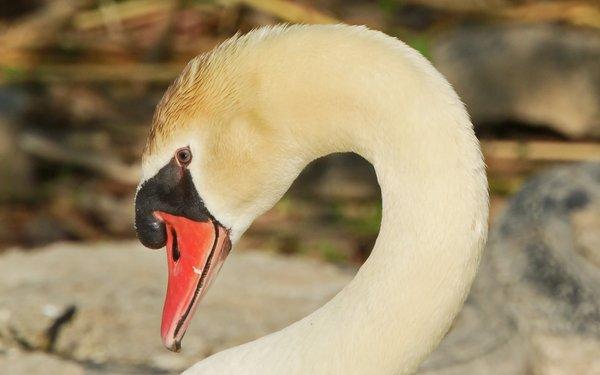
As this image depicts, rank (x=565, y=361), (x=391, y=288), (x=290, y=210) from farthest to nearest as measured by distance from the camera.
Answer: (x=290, y=210), (x=565, y=361), (x=391, y=288)

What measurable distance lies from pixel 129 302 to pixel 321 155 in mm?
1452

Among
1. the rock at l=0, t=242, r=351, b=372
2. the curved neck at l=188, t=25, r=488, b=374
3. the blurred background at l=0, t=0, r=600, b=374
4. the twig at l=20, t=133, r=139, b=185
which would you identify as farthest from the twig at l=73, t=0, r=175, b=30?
the curved neck at l=188, t=25, r=488, b=374

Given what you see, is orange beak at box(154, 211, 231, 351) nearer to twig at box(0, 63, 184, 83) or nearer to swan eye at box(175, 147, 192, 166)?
swan eye at box(175, 147, 192, 166)

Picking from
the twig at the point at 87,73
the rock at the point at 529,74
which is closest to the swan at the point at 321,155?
the rock at the point at 529,74

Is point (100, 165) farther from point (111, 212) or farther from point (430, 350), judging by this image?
point (430, 350)

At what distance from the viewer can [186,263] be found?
3.12 meters

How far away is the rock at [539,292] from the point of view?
12.6 ft

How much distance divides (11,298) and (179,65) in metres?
2.67

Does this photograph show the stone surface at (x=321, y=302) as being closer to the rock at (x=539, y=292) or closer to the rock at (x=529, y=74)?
the rock at (x=539, y=292)

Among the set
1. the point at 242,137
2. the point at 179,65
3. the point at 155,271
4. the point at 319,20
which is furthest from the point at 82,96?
the point at 242,137

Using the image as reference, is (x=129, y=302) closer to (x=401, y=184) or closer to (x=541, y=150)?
(x=401, y=184)

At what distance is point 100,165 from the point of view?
6.14 metres

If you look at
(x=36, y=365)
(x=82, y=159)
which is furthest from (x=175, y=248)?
(x=82, y=159)

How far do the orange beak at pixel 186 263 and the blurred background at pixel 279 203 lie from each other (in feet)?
2.33
